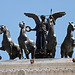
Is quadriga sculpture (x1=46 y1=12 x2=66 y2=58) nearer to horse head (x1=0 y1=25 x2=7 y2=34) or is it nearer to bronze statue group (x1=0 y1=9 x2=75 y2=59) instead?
bronze statue group (x1=0 y1=9 x2=75 y2=59)

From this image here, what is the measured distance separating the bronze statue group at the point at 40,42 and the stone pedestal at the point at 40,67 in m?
1.37

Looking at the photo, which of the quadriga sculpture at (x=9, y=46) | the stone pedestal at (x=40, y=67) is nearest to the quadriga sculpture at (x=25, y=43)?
the quadriga sculpture at (x=9, y=46)

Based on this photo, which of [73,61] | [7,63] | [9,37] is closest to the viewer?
[73,61]

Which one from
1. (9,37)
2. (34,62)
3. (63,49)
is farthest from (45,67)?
(9,37)

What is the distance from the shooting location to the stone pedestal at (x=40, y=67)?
→ 22359 mm

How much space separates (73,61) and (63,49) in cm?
256

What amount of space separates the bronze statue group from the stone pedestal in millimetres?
1367

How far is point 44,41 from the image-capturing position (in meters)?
26.1

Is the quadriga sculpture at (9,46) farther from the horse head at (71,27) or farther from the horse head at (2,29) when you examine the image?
the horse head at (71,27)

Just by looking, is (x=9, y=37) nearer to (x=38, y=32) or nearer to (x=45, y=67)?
(x=38, y=32)

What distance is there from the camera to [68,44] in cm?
2442

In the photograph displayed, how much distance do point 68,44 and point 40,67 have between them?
9.48ft

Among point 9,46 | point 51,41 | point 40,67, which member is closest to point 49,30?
point 51,41

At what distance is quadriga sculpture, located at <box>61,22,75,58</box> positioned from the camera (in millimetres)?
24391
